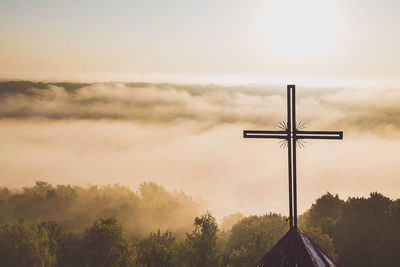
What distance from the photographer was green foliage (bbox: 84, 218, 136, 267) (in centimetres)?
7450

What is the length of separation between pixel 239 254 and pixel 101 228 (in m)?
21.0

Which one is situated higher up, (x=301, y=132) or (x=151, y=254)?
(x=301, y=132)

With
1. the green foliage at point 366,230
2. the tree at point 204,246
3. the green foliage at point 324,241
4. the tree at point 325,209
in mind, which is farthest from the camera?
the tree at point 325,209

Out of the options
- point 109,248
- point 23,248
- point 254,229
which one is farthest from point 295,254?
point 254,229

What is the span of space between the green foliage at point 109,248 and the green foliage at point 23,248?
434 inches

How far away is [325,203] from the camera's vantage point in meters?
103

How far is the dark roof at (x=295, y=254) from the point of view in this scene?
71.5 feet

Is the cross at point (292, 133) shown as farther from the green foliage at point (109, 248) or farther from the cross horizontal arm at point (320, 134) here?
the green foliage at point (109, 248)

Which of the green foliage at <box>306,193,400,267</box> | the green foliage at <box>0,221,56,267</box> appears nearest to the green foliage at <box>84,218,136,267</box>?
the green foliage at <box>0,221,56,267</box>

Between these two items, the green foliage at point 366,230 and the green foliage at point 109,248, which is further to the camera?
the green foliage at point 366,230

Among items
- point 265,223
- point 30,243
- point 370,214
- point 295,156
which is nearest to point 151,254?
point 30,243

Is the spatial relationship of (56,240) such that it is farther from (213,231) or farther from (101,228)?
(213,231)

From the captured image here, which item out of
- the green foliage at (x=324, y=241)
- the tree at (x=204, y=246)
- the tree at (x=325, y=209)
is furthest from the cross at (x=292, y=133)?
the tree at (x=325, y=209)

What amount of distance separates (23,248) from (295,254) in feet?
226
